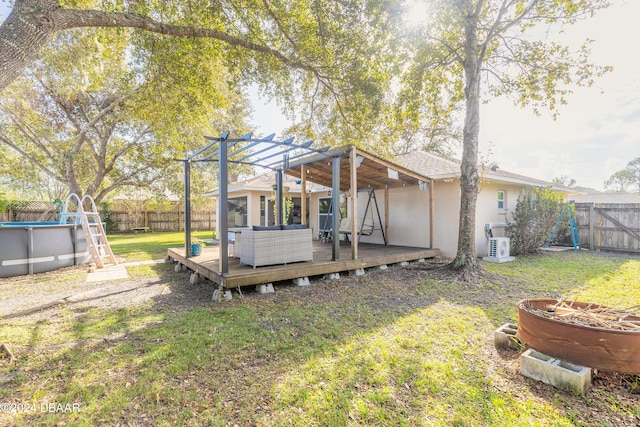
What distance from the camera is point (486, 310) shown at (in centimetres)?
411

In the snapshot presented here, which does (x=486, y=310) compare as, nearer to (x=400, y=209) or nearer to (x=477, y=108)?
(x=477, y=108)

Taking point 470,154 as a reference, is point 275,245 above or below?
below

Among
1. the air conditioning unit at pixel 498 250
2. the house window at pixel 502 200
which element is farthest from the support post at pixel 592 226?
the air conditioning unit at pixel 498 250

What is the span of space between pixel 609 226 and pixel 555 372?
1145 cm

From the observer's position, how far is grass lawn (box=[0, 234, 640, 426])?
79.4 inches

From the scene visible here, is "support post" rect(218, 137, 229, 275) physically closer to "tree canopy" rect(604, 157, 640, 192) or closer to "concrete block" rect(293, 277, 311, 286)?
"concrete block" rect(293, 277, 311, 286)

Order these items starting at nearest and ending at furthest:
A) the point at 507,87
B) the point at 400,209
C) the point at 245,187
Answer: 1. the point at 507,87
2. the point at 400,209
3. the point at 245,187

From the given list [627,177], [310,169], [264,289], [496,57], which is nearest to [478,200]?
[496,57]

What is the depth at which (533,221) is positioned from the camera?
8.95m

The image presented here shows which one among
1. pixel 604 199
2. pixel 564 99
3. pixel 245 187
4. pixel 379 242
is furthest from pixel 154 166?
pixel 604 199

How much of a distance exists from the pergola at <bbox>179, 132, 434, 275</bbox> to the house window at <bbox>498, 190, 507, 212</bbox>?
3.12 meters

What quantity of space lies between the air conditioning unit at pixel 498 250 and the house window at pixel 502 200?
181 cm

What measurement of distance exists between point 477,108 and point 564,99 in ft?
7.70

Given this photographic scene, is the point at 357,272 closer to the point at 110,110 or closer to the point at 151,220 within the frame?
the point at 110,110
